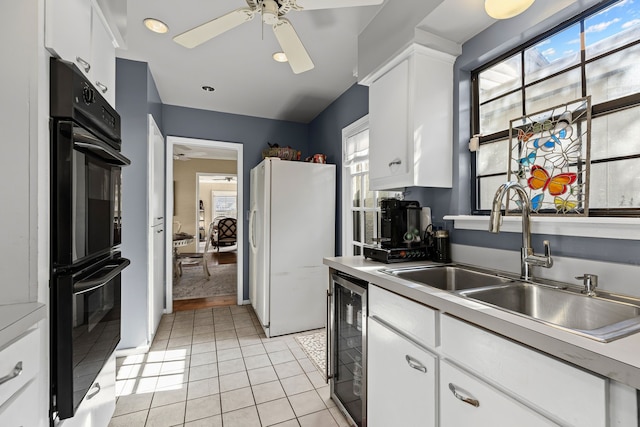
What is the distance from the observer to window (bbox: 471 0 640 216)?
45.3 inches

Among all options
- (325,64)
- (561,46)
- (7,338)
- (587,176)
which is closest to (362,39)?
(325,64)

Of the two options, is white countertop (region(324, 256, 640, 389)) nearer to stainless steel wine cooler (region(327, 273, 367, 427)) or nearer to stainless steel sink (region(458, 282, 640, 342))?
stainless steel sink (region(458, 282, 640, 342))

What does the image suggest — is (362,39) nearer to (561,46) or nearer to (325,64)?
(325,64)

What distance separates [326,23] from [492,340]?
85.1 inches

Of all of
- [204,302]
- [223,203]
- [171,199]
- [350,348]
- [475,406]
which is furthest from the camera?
[223,203]

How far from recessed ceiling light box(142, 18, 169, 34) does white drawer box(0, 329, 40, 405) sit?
210 centimetres

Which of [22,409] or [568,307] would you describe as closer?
[22,409]

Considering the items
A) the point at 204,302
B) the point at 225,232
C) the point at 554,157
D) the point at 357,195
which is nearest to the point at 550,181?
the point at 554,157

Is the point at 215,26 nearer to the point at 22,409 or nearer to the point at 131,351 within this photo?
the point at 22,409

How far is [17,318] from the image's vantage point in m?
0.80

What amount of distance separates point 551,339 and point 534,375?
0.12 metres

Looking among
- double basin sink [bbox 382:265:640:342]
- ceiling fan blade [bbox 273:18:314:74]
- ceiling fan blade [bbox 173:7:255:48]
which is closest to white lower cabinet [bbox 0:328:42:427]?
double basin sink [bbox 382:265:640:342]

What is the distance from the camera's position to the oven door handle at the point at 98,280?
1.06 m

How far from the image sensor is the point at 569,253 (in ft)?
4.05
